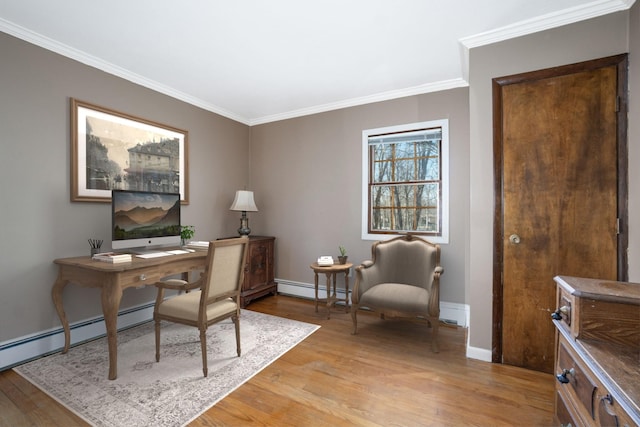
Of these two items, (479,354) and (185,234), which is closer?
(479,354)

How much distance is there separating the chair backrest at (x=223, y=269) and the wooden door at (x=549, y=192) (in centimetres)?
212

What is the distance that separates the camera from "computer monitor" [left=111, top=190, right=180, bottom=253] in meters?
2.64

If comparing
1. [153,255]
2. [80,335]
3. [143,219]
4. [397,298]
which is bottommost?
[80,335]

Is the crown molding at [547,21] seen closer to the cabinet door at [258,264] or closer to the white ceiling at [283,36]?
the white ceiling at [283,36]

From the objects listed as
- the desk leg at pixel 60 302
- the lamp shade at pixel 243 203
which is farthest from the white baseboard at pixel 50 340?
the lamp shade at pixel 243 203

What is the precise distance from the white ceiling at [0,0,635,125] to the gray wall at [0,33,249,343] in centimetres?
20

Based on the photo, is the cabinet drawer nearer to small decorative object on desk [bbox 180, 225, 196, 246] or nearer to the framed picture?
small decorative object on desk [bbox 180, 225, 196, 246]

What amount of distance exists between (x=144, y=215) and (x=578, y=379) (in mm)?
3262

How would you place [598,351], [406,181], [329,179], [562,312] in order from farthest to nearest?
[329,179]
[406,181]
[562,312]
[598,351]

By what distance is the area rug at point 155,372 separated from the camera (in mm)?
1812

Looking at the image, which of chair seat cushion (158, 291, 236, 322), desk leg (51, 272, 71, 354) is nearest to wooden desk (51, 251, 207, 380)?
desk leg (51, 272, 71, 354)

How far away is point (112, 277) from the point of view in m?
2.15

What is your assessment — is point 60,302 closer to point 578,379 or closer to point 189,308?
point 189,308

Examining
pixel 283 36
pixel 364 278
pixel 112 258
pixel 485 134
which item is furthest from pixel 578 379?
pixel 112 258
